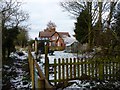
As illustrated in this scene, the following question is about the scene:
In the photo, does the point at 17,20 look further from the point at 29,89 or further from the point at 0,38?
the point at 29,89

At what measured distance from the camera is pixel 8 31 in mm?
22062

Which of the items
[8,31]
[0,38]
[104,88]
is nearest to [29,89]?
[104,88]

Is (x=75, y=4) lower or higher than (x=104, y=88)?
higher

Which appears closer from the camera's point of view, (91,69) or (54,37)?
(91,69)

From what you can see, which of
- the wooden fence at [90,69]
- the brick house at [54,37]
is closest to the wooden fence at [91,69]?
the wooden fence at [90,69]

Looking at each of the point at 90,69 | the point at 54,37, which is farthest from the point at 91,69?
the point at 54,37

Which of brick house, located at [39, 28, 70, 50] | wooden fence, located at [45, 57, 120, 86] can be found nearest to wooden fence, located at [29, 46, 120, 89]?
wooden fence, located at [45, 57, 120, 86]

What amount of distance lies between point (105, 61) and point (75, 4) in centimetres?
1796

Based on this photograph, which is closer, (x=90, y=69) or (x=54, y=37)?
(x=90, y=69)

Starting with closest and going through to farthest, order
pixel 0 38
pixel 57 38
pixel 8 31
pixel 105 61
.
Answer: pixel 105 61 → pixel 0 38 → pixel 8 31 → pixel 57 38

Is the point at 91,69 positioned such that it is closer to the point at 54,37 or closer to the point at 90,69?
the point at 90,69

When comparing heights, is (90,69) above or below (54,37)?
below

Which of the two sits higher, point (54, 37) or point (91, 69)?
point (54, 37)

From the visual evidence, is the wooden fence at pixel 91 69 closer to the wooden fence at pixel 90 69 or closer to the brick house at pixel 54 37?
the wooden fence at pixel 90 69
